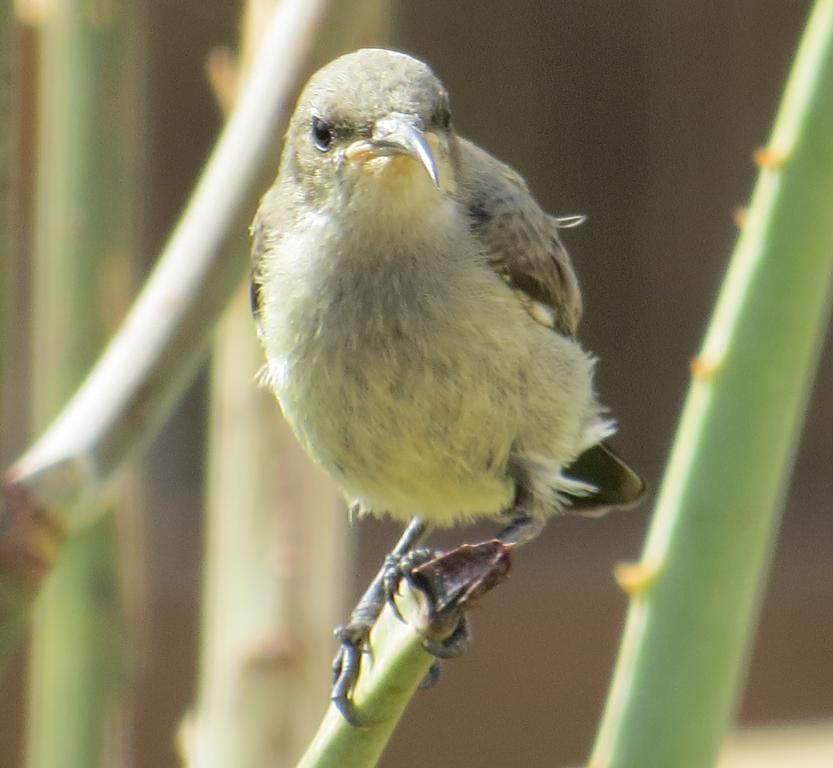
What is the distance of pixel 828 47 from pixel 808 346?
0.31m

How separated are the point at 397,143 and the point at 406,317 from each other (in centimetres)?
24

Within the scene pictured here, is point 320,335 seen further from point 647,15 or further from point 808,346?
point 647,15

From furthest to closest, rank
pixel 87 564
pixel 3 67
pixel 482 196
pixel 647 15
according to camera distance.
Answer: pixel 647 15
pixel 482 196
pixel 87 564
pixel 3 67

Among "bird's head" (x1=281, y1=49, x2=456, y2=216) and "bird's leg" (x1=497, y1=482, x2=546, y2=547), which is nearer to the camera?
"bird's head" (x1=281, y1=49, x2=456, y2=216)

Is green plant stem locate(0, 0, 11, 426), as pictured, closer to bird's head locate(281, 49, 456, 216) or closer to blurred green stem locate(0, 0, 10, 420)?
blurred green stem locate(0, 0, 10, 420)

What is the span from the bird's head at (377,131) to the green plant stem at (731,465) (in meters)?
0.48

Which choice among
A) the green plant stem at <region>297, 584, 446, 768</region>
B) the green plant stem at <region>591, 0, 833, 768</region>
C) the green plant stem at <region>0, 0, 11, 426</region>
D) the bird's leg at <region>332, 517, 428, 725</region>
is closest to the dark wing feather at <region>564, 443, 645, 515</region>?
the bird's leg at <region>332, 517, 428, 725</region>

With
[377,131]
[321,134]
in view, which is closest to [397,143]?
[377,131]

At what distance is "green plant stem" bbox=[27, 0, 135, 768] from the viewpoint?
1.93 m

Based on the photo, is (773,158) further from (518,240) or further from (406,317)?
(518,240)

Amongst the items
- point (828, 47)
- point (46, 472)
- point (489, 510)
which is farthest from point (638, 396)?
point (46, 472)

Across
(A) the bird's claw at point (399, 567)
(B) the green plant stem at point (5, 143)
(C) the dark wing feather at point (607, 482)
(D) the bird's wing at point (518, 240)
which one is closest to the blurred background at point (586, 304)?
(C) the dark wing feather at point (607, 482)

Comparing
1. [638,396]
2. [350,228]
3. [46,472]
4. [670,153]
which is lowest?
[46,472]

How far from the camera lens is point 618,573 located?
60.5 inches
